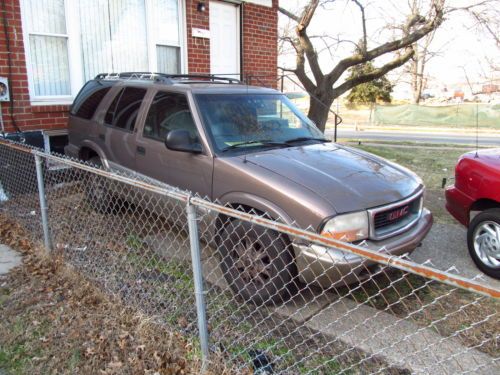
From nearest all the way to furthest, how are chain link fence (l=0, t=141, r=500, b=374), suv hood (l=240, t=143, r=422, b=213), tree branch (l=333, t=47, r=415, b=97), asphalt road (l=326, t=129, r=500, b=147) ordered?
chain link fence (l=0, t=141, r=500, b=374), suv hood (l=240, t=143, r=422, b=213), tree branch (l=333, t=47, r=415, b=97), asphalt road (l=326, t=129, r=500, b=147)

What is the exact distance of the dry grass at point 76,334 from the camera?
2.80 metres

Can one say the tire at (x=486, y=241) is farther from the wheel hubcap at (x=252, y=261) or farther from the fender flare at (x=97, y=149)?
the fender flare at (x=97, y=149)

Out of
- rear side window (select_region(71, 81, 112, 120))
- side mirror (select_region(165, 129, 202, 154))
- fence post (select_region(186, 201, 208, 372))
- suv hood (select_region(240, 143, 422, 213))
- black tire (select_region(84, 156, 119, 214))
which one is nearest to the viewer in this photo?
fence post (select_region(186, 201, 208, 372))

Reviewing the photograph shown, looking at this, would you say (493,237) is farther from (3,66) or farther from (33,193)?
(3,66)

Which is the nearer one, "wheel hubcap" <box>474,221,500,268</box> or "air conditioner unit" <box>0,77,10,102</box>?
"wheel hubcap" <box>474,221,500,268</box>

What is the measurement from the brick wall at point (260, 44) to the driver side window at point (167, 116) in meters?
5.32

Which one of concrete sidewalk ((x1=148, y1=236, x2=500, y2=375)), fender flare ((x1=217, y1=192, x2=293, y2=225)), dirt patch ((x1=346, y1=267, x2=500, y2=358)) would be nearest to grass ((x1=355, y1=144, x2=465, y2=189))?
dirt patch ((x1=346, y1=267, x2=500, y2=358))

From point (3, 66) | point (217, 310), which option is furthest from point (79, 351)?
point (3, 66)

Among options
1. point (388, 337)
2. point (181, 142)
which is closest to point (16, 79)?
point (181, 142)

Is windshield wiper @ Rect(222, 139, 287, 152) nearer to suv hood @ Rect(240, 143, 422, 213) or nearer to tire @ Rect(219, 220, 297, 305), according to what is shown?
suv hood @ Rect(240, 143, 422, 213)

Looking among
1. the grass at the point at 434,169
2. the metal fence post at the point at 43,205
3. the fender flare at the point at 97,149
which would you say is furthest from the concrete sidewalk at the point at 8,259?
the grass at the point at 434,169

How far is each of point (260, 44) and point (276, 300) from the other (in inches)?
313

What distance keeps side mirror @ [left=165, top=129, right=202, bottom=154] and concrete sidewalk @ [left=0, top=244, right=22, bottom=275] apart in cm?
190

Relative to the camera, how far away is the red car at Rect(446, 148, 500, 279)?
4082mm
